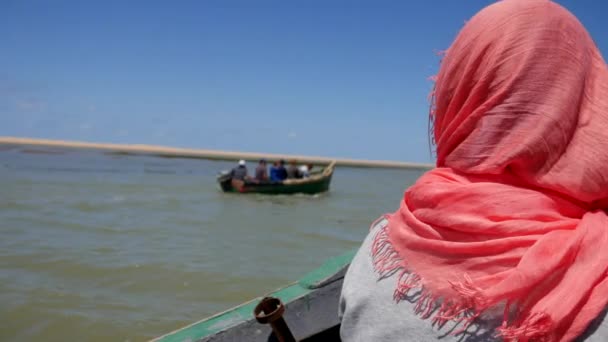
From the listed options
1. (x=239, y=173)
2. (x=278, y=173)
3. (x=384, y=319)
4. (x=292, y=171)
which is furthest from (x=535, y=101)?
(x=292, y=171)

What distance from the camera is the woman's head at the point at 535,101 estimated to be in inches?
40.2

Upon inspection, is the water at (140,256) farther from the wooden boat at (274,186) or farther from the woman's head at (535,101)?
the woman's head at (535,101)

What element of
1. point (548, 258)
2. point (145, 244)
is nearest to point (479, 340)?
point (548, 258)

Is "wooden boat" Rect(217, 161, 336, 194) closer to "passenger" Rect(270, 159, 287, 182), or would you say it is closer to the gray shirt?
"passenger" Rect(270, 159, 287, 182)

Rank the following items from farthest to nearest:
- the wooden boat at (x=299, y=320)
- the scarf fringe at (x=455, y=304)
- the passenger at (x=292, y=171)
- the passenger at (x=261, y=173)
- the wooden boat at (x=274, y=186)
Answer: the passenger at (x=292, y=171) < the passenger at (x=261, y=173) < the wooden boat at (x=274, y=186) < the wooden boat at (x=299, y=320) < the scarf fringe at (x=455, y=304)

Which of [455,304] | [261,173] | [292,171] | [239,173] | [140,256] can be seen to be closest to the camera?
[455,304]

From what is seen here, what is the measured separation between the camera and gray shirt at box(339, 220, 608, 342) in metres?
0.97

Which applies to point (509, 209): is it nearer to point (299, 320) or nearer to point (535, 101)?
point (535, 101)

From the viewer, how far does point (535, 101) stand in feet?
3.49

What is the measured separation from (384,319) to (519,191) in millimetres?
411

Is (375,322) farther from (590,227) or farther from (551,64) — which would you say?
(551,64)

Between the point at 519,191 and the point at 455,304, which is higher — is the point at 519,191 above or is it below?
above

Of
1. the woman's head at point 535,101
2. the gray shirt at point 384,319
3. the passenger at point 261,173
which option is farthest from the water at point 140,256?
the woman's head at point 535,101

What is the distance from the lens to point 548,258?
3.01ft
